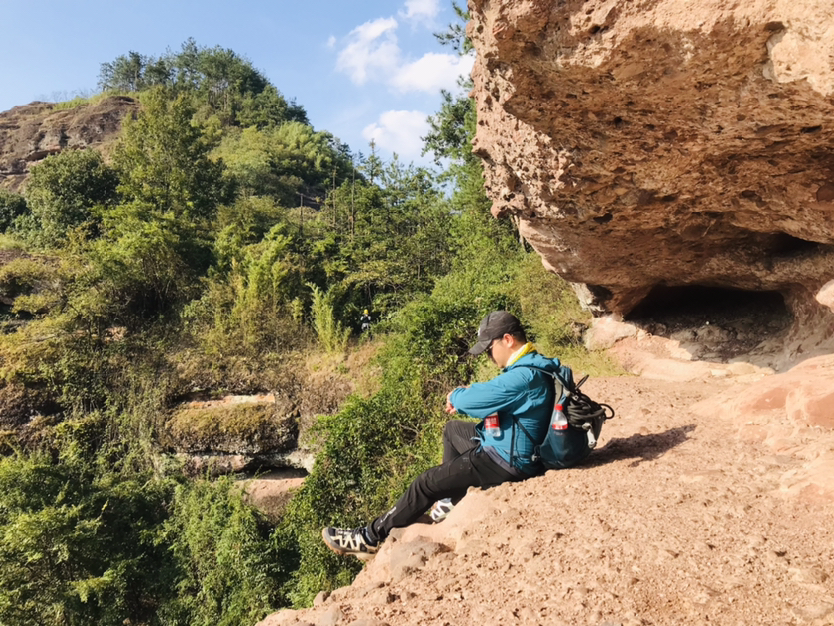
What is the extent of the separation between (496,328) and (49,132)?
34712 mm

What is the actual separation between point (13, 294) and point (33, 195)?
674cm

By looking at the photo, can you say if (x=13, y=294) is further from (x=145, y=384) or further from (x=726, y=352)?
(x=726, y=352)

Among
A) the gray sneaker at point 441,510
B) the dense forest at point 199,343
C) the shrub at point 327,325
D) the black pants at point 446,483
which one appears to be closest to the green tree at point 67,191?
the dense forest at point 199,343

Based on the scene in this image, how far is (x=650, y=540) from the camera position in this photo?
243 centimetres

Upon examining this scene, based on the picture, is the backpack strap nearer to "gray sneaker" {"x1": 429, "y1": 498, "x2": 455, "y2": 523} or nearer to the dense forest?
"gray sneaker" {"x1": 429, "y1": 498, "x2": 455, "y2": 523}

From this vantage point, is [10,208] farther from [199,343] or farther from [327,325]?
[327,325]

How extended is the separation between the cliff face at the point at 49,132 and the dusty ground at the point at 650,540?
3141 centimetres

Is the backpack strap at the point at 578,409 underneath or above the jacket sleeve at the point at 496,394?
underneath

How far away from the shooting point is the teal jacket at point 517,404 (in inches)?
124

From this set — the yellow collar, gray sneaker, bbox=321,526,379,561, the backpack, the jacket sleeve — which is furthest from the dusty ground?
the yellow collar

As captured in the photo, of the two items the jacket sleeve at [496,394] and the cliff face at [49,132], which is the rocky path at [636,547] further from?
the cliff face at [49,132]

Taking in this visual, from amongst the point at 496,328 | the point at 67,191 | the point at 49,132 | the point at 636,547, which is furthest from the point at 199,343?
the point at 49,132

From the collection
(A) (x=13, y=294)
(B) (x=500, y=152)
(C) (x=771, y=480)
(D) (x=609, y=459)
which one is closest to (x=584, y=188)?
(B) (x=500, y=152)

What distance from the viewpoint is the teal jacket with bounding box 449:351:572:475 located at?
316 centimetres
